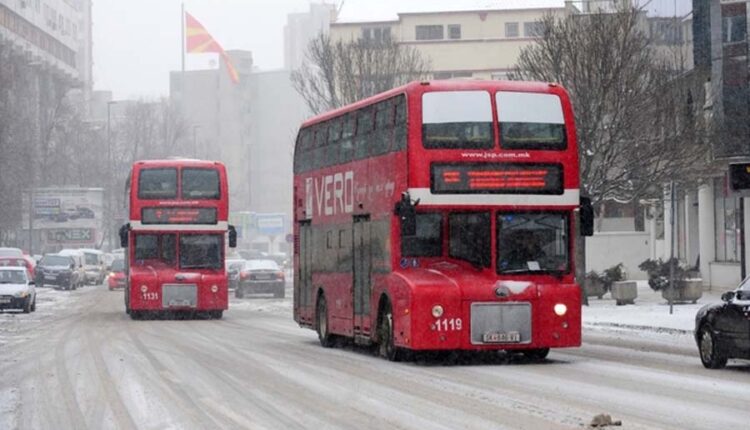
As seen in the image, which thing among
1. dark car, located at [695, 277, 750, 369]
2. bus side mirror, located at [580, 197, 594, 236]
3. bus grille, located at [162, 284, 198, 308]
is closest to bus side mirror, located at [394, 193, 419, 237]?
bus side mirror, located at [580, 197, 594, 236]

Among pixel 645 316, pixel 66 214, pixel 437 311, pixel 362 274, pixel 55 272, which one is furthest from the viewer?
pixel 66 214

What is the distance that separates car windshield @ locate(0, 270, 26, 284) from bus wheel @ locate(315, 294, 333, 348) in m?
22.1

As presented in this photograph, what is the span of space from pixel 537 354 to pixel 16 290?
26.4m

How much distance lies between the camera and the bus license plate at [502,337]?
70.8 ft

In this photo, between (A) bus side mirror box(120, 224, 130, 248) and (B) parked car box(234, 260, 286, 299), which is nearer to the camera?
(A) bus side mirror box(120, 224, 130, 248)

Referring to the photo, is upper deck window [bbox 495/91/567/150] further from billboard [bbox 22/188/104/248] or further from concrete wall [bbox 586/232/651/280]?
billboard [bbox 22/188/104/248]

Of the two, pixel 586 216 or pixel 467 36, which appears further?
pixel 467 36

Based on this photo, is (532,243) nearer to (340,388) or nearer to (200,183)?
(340,388)

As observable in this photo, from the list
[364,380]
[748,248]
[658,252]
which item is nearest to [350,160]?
[364,380]

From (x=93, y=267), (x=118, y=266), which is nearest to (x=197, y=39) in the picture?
(x=93, y=267)

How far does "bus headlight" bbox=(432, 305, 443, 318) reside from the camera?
21391mm

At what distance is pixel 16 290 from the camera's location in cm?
4662

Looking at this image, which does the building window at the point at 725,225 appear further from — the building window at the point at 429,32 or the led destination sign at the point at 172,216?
the building window at the point at 429,32

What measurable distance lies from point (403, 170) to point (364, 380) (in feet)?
12.9
